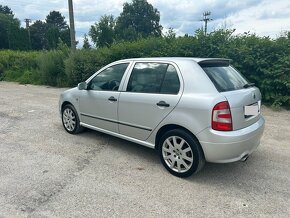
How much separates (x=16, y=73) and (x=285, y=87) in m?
14.4

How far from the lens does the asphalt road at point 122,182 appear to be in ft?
9.26

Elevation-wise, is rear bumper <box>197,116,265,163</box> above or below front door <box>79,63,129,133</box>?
below

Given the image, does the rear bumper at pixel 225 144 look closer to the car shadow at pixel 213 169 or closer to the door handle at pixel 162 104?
the car shadow at pixel 213 169

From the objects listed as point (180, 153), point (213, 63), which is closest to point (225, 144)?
point (180, 153)

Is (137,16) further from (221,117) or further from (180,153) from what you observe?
(221,117)

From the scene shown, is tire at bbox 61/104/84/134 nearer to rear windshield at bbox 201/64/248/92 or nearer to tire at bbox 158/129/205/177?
tire at bbox 158/129/205/177

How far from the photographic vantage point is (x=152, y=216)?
270 centimetres

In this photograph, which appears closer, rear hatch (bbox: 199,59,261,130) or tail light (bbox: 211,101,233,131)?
tail light (bbox: 211,101,233,131)

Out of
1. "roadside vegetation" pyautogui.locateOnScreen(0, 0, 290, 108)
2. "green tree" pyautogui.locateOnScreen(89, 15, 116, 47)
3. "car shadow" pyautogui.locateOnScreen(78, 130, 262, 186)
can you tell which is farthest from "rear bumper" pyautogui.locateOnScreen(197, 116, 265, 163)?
"green tree" pyautogui.locateOnScreen(89, 15, 116, 47)

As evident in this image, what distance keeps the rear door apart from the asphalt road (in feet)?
1.90

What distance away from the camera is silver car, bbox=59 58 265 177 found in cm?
316

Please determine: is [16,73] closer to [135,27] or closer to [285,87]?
[285,87]

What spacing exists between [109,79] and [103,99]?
1.20ft

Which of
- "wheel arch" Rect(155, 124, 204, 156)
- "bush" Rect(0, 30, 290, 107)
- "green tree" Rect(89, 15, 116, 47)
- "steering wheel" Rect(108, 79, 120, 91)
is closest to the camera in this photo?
"wheel arch" Rect(155, 124, 204, 156)
